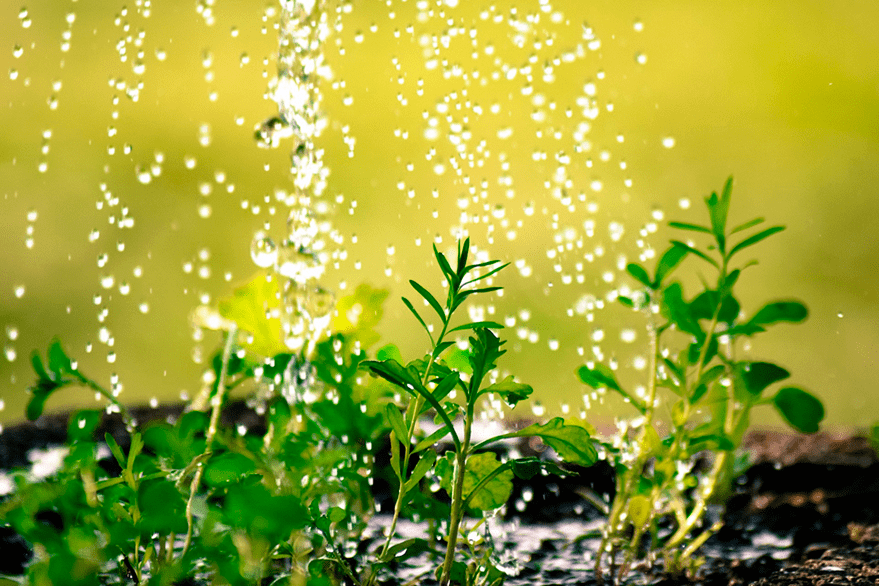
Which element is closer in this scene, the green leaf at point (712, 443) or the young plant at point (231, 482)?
the young plant at point (231, 482)

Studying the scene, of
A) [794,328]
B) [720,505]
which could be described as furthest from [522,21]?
[794,328]

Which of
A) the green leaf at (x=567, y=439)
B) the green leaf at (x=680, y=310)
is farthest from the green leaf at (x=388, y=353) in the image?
the green leaf at (x=680, y=310)

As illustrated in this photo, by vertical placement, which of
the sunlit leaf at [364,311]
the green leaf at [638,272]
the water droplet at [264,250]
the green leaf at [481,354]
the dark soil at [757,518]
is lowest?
the dark soil at [757,518]

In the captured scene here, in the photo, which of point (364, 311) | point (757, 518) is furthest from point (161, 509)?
point (757, 518)

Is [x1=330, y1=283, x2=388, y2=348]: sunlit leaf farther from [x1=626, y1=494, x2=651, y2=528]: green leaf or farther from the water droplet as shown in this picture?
[x1=626, y1=494, x2=651, y2=528]: green leaf

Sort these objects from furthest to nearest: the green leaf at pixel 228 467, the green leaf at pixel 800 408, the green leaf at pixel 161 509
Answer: the green leaf at pixel 800 408 → the green leaf at pixel 228 467 → the green leaf at pixel 161 509

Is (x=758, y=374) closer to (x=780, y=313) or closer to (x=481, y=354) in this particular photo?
(x=780, y=313)

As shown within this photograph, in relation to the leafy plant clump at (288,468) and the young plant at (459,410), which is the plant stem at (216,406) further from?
the young plant at (459,410)
